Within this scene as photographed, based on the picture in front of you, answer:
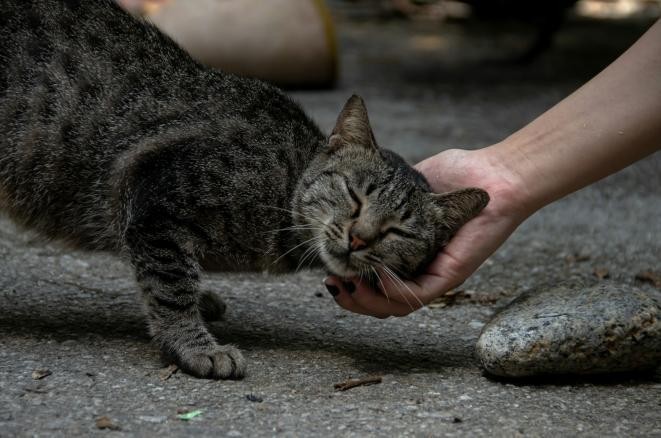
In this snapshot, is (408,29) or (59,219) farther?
(408,29)

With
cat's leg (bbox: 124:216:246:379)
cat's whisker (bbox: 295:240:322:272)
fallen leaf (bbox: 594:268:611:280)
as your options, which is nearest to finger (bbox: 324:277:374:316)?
cat's whisker (bbox: 295:240:322:272)

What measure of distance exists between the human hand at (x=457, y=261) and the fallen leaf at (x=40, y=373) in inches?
37.9

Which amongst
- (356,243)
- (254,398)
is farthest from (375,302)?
(254,398)

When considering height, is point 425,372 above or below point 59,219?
below

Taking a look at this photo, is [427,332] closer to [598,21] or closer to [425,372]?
[425,372]

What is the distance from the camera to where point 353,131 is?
3.27m

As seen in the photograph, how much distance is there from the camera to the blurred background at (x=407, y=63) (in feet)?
22.9

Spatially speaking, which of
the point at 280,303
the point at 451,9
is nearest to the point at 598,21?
the point at 451,9

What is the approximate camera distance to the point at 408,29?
11492 millimetres

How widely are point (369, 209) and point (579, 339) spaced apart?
814mm

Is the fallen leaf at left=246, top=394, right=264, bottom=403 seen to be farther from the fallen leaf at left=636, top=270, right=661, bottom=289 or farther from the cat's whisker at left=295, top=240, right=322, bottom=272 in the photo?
the fallen leaf at left=636, top=270, right=661, bottom=289

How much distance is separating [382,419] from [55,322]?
4.52 ft

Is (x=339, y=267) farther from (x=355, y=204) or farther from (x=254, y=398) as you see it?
(x=254, y=398)

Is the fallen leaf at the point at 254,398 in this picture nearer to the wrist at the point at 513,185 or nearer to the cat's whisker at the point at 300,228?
the cat's whisker at the point at 300,228
